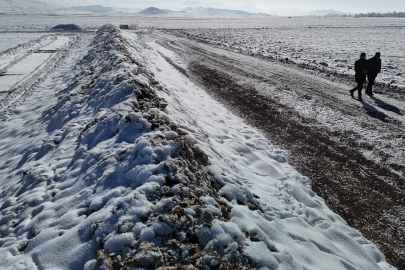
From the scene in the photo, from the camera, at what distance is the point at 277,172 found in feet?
18.0

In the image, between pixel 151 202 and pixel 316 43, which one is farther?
pixel 316 43

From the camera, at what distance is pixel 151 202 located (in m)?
3.06

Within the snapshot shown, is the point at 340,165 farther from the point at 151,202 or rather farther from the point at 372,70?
the point at 372,70

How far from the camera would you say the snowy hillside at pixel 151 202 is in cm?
267

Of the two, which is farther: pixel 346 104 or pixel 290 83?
pixel 290 83

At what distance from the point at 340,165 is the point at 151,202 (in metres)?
4.65

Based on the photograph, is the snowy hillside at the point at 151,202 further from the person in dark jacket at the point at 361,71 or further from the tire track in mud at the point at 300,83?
the person in dark jacket at the point at 361,71

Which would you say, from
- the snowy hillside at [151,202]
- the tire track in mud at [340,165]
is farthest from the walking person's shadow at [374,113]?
the snowy hillside at [151,202]

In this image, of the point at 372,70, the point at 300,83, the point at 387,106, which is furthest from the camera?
the point at 300,83

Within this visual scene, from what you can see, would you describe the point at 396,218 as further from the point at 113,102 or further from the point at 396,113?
the point at 113,102

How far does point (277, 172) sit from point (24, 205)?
15.7 feet

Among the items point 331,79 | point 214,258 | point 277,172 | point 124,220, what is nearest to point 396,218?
point 277,172

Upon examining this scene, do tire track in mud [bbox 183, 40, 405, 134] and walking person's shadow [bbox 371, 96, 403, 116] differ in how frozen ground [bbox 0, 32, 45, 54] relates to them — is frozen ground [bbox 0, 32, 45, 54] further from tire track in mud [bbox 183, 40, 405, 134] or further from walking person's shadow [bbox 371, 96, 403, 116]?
walking person's shadow [bbox 371, 96, 403, 116]

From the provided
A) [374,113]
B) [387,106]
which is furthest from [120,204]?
[387,106]
